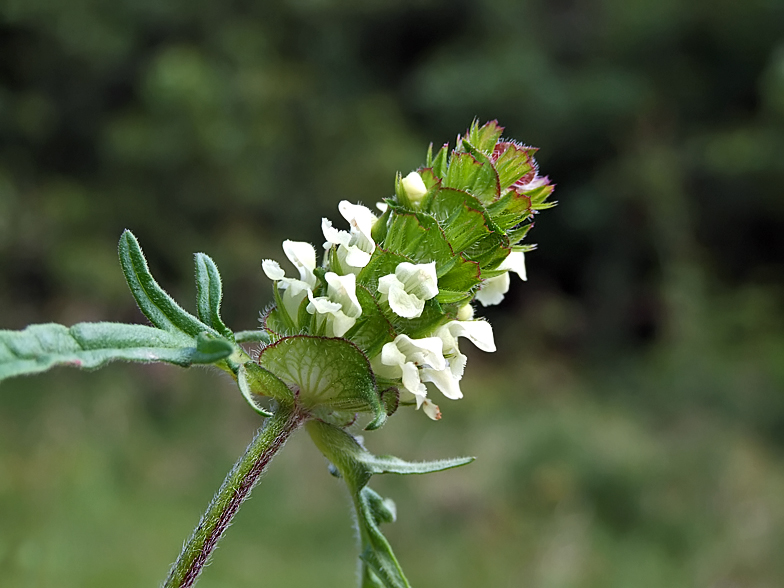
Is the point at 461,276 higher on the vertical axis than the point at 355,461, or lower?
higher

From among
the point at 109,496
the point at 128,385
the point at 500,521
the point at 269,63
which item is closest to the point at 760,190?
the point at 269,63

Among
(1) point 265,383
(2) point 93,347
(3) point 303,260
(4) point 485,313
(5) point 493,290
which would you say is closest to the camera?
(2) point 93,347

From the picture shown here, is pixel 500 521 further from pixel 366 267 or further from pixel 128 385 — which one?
pixel 366 267

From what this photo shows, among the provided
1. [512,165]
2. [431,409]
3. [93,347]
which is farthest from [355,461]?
[512,165]

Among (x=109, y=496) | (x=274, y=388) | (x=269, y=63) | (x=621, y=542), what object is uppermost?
(x=274, y=388)

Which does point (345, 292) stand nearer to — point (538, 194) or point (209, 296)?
point (209, 296)

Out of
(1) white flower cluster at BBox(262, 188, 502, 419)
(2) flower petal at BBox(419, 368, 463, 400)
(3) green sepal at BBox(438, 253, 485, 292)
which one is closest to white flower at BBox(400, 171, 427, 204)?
(1) white flower cluster at BBox(262, 188, 502, 419)

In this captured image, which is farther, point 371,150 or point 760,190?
point 760,190
